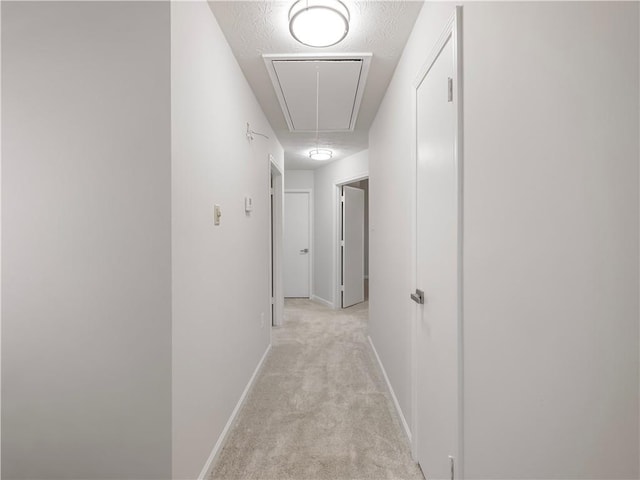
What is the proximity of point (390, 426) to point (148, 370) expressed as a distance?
1550 millimetres

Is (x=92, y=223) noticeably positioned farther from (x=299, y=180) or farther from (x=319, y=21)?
(x=299, y=180)

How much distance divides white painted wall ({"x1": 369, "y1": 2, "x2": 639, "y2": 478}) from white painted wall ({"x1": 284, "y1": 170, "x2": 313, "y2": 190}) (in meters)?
4.73

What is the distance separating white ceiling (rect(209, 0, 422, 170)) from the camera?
1.62 metres

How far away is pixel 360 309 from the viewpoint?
5.10 m

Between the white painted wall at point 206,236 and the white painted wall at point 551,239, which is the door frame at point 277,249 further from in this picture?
the white painted wall at point 551,239

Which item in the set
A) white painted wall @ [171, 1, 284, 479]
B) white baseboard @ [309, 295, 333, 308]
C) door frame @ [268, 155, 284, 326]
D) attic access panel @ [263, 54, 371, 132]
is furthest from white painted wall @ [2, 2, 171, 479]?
white baseboard @ [309, 295, 333, 308]

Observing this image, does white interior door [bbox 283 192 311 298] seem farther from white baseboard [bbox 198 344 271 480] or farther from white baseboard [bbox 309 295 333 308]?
white baseboard [bbox 198 344 271 480]

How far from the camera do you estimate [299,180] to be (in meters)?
5.86

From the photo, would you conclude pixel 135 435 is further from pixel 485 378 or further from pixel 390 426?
pixel 390 426

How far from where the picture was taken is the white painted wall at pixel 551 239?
0.55 metres

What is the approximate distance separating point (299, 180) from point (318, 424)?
178 inches

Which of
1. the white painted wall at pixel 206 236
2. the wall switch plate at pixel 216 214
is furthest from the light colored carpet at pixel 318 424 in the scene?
the wall switch plate at pixel 216 214

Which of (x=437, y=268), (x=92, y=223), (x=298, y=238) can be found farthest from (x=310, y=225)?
(x=92, y=223)

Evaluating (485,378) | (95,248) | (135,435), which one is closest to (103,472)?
(135,435)
